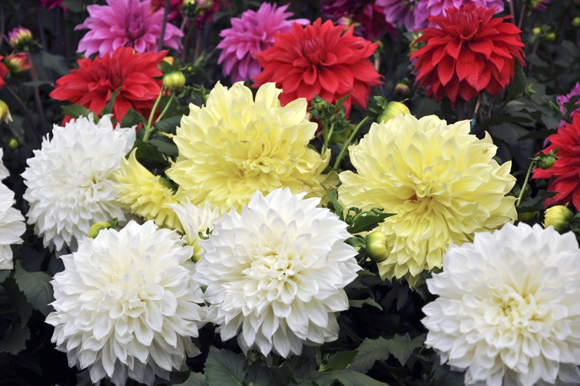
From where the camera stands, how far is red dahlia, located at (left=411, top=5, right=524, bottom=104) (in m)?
1.16

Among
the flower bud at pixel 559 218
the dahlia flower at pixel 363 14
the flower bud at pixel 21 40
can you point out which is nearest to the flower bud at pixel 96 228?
the flower bud at pixel 559 218

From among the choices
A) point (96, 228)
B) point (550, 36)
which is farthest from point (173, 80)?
point (550, 36)

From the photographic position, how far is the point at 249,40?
5.47 feet

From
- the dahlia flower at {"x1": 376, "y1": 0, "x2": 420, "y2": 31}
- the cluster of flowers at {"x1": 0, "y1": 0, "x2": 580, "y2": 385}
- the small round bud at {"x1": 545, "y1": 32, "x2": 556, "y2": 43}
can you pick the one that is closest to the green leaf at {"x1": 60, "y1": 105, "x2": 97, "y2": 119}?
the cluster of flowers at {"x1": 0, "y1": 0, "x2": 580, "y2": 385}

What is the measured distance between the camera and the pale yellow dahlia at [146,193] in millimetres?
1082

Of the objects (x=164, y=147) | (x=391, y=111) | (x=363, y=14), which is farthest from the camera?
(x=363, y=14)

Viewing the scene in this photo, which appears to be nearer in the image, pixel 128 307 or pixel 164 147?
pixel 128 307

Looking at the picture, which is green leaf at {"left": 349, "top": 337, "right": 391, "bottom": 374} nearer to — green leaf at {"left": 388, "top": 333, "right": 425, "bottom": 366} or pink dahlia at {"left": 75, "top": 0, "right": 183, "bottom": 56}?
green leaf at {"left": 388, "top": 333, "right": 425, "bottom": 366}

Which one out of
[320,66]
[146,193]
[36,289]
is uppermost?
[320,66]

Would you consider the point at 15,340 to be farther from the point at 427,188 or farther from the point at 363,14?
the point at 363,14

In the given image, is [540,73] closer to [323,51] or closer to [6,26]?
[323,51]

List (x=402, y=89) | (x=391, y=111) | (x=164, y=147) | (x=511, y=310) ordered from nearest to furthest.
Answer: (x=511, y=310)
(x=391, y=111)
(x=164, y=147)
(x=402, y=89)

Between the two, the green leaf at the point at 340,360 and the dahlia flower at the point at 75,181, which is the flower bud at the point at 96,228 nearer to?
the dahlia flower at the point at 75,181

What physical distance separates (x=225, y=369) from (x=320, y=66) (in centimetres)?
A: 59
